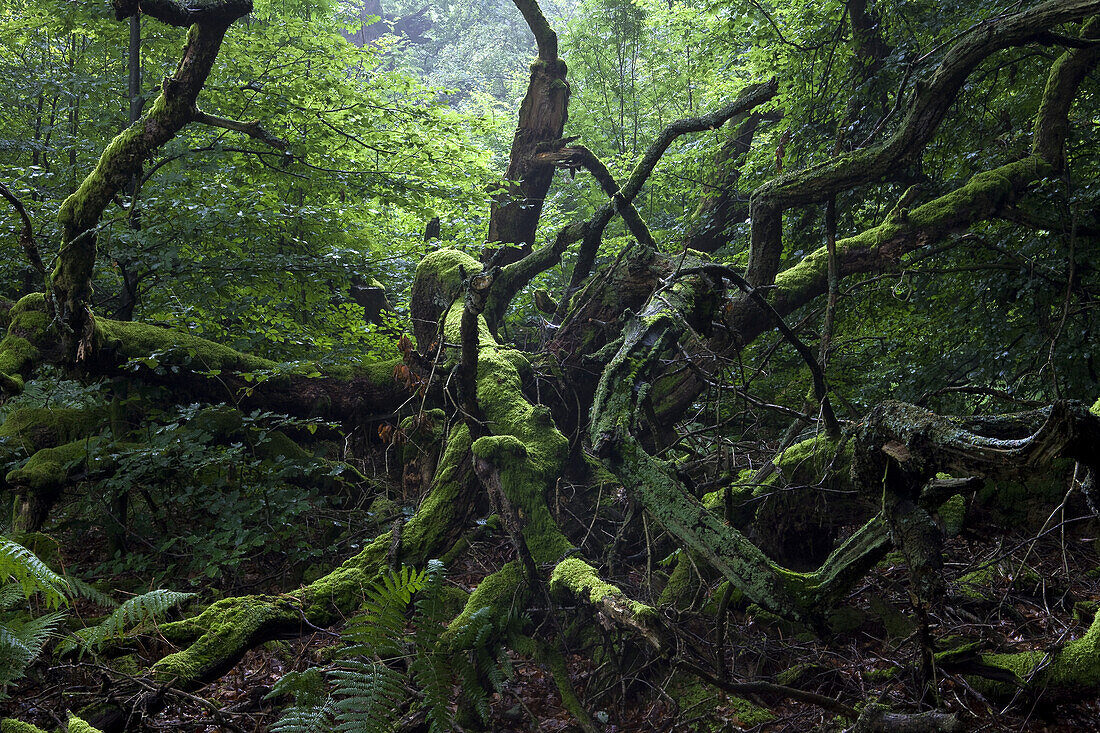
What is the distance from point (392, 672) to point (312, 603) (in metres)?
1.01

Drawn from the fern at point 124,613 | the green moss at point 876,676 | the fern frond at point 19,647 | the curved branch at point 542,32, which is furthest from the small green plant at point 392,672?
the curved branch at point 542,32

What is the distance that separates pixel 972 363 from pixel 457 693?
5.65 meters

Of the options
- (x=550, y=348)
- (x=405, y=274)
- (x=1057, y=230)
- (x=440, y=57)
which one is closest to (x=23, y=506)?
(x=550, y=348)

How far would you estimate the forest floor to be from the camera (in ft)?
10.9

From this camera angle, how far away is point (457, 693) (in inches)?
165

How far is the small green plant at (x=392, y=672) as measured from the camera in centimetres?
266

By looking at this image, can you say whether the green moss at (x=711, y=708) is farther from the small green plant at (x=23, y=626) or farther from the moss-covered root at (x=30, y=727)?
the small green plant at (x=23, y=626)

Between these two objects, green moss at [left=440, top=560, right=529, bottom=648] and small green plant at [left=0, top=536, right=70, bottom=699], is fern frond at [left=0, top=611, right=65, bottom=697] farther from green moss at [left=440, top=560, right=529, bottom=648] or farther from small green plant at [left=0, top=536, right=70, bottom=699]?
green moss at [left=440, top=560, right=529, bottom=648]

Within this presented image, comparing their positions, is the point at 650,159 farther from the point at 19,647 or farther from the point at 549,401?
the point at 19,647

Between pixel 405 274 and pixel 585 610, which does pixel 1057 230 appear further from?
pixel 405 274

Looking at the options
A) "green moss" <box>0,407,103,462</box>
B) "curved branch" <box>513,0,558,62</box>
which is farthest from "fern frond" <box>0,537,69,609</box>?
"curved branch" <box>513,0,558,62</box>

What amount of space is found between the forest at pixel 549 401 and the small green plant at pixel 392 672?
0.08 feet

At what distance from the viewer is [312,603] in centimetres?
363

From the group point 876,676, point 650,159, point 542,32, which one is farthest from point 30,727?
point 542,32
